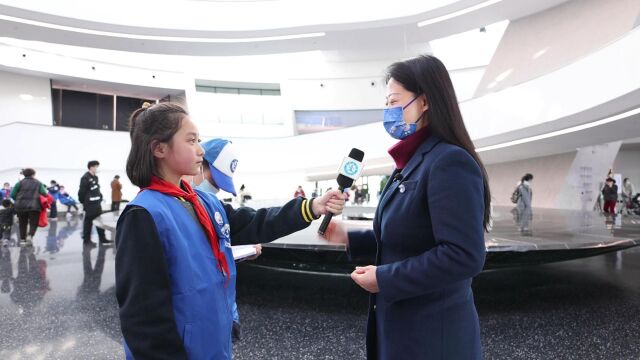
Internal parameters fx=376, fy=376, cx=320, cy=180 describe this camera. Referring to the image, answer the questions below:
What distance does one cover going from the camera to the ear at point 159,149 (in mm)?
1311

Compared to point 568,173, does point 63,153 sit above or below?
above

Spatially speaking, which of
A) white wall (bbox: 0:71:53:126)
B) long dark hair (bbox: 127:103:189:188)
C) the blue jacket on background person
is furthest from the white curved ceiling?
long dark hair (bbox: 127:103:189:188)

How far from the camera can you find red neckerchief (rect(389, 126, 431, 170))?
4.42 feet

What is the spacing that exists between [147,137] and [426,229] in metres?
0.99

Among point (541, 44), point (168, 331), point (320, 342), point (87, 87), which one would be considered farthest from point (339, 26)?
point (87, 87)

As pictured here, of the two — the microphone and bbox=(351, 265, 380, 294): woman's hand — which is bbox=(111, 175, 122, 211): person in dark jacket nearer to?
the microphone

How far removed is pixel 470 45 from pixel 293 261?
23299mm

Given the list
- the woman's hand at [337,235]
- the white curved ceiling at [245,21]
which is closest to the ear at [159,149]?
the woman's hand at [337,235]

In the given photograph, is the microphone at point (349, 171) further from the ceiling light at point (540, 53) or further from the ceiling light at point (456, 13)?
the ceiling light at point (540, 53)

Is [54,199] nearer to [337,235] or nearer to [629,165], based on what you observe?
[337,235]

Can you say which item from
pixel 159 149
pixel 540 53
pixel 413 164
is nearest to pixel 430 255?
pixel 413 164

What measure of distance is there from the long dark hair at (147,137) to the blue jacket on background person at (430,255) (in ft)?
2.64

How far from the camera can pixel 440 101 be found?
127cm

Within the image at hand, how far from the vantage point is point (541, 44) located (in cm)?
1430
